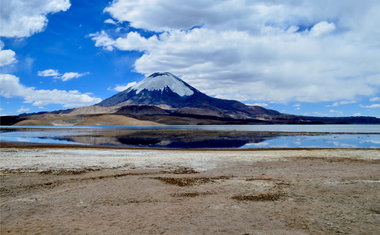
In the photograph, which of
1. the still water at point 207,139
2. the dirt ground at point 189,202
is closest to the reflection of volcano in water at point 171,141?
the still water at point 207,139

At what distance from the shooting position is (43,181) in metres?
14.5

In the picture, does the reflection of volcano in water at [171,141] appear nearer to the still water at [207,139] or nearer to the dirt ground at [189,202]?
the still water at [207,139]

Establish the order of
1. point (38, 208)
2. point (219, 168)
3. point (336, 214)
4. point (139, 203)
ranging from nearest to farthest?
point (336, 214) → point (38, 208) → point (139, 203) → point (219, 168)

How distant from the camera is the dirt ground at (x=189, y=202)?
316 inches

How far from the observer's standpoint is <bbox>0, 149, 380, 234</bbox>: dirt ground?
802 centimetres

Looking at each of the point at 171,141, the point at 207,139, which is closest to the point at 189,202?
the point at 171,141

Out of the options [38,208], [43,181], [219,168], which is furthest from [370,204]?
[43,181]

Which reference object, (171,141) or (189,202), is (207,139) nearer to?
(171,141)

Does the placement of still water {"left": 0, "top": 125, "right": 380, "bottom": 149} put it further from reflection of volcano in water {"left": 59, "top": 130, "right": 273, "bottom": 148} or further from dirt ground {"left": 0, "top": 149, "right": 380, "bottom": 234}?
dirt ground {"left": 0, "top": 149, "right": 380, "bottom": 234}

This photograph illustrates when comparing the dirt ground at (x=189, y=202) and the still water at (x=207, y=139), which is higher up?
the still water at (x=207, y=139)

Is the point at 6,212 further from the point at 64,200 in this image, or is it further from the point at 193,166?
the point at 193,166

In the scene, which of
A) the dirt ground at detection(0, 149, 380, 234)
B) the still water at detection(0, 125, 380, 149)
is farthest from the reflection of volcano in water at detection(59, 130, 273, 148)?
the dirt ground at detection(0, 149, 380, 234)

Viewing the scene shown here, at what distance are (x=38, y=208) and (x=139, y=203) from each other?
344 cm

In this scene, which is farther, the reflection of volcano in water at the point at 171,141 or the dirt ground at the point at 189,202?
the reflection of volcano in water at the point at 171,141
